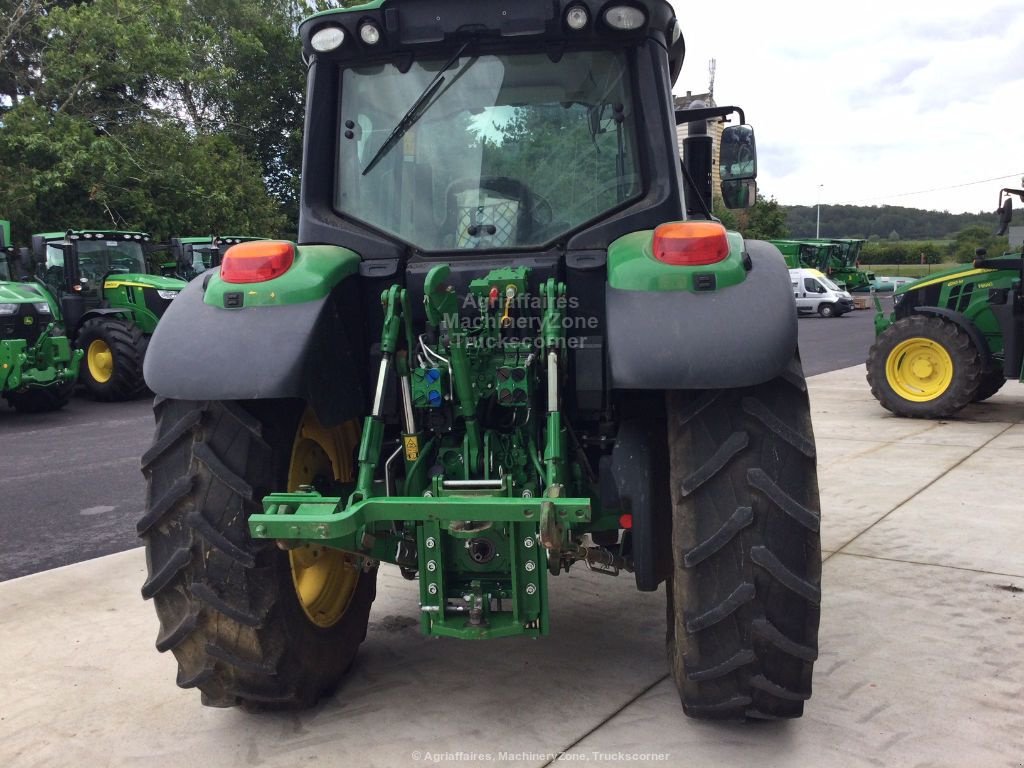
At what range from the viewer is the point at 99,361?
12828mm

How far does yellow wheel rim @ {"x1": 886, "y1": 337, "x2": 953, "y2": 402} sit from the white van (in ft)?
70.4

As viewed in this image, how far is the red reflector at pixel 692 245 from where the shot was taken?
9.07 ft

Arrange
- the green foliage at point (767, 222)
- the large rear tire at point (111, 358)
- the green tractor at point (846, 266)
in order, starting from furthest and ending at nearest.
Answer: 1. the green foliage at point (767, 222)
2. the green tractor at point (846, 266)
3. the large rear tire at point (111, 358)

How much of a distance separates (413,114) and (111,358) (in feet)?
35.1

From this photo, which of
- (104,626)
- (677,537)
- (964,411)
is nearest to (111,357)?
(104,626)

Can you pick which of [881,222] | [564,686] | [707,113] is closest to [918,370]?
[707,113]

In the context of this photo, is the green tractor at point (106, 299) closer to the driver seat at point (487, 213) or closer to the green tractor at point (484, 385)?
the green tractor at point (484, 385)

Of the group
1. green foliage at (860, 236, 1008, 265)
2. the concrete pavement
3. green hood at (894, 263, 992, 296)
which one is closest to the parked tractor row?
the concrete pavement

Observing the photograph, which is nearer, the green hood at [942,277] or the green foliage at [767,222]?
the green hood at [942,277]

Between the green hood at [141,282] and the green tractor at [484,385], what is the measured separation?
10.7 metres

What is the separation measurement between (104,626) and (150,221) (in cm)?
1718

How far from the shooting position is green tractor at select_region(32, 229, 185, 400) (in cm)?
1255

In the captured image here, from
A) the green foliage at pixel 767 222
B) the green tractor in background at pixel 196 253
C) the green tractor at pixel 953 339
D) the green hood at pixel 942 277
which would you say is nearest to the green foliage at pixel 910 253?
the green foliage at pixel 767 222

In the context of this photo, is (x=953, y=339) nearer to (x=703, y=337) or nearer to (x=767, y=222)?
(x=703, y=337)
